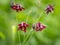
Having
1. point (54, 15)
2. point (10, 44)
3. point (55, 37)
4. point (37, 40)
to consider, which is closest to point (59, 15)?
point (54, 15)

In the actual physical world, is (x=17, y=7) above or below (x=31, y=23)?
above

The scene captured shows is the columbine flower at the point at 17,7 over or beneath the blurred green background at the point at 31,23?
over

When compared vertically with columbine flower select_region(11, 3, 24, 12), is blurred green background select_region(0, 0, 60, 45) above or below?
below

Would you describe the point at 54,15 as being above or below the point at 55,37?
above

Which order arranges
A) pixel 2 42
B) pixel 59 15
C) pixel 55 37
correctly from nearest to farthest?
pixel 2 42, pixel 55 37, pixel 59 15

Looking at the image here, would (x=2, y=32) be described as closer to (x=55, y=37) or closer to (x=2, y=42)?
(x=2, y=42)

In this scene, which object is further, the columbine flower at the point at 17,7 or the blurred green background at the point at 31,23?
the blurred green background at the point at 31,23

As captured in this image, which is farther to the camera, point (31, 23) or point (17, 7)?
point (31, 23)

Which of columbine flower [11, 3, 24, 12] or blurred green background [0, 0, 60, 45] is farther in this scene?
blurred green background [0, 0, 60, 45]

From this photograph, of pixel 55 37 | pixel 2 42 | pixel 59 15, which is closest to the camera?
pixel 2 42

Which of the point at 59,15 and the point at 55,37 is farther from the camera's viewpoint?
the point at 59,15
